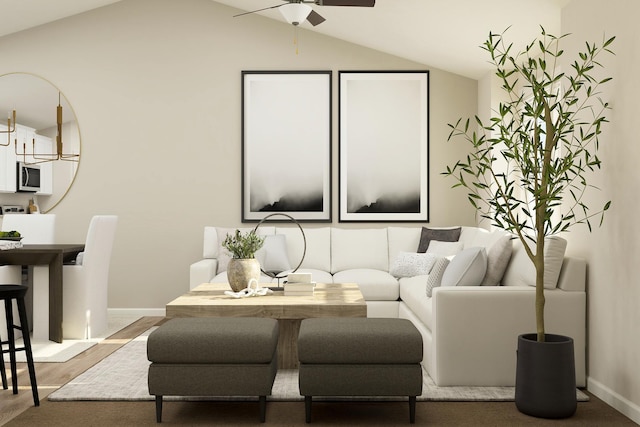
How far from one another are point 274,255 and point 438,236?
1507mm

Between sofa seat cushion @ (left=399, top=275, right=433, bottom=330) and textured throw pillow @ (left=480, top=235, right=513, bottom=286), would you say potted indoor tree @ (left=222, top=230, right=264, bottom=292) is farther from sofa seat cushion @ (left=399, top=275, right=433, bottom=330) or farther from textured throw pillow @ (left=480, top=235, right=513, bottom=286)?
textured throw pillow @ (left=480, top=235, right=513, bottom=286)

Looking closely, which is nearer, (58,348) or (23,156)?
(58,348)

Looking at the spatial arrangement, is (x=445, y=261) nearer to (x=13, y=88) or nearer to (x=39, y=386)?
(x=39, y=386)

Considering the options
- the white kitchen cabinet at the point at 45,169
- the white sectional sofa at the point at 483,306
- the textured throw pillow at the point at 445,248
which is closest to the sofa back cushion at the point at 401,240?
the textured throw pillow at the point at 445,248

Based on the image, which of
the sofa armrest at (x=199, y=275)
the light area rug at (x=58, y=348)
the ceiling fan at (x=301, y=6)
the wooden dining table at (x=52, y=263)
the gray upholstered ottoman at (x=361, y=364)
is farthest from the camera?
the sofa armrest at (x=199, y=275)

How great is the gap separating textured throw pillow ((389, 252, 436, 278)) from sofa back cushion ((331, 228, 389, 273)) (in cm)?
39

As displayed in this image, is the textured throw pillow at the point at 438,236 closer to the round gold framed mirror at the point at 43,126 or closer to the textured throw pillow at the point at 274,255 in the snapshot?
the textured throw pillow at the point at 274,255

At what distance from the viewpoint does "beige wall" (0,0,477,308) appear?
695 centimetres

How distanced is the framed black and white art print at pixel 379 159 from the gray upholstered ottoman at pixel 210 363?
3.70 m

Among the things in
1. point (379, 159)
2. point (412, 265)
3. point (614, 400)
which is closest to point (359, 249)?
point (412, 265)

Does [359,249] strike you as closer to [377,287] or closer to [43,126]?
[377,287]

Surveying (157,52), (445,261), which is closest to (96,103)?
(157,52)

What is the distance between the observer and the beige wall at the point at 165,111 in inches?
274

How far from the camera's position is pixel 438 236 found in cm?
640
